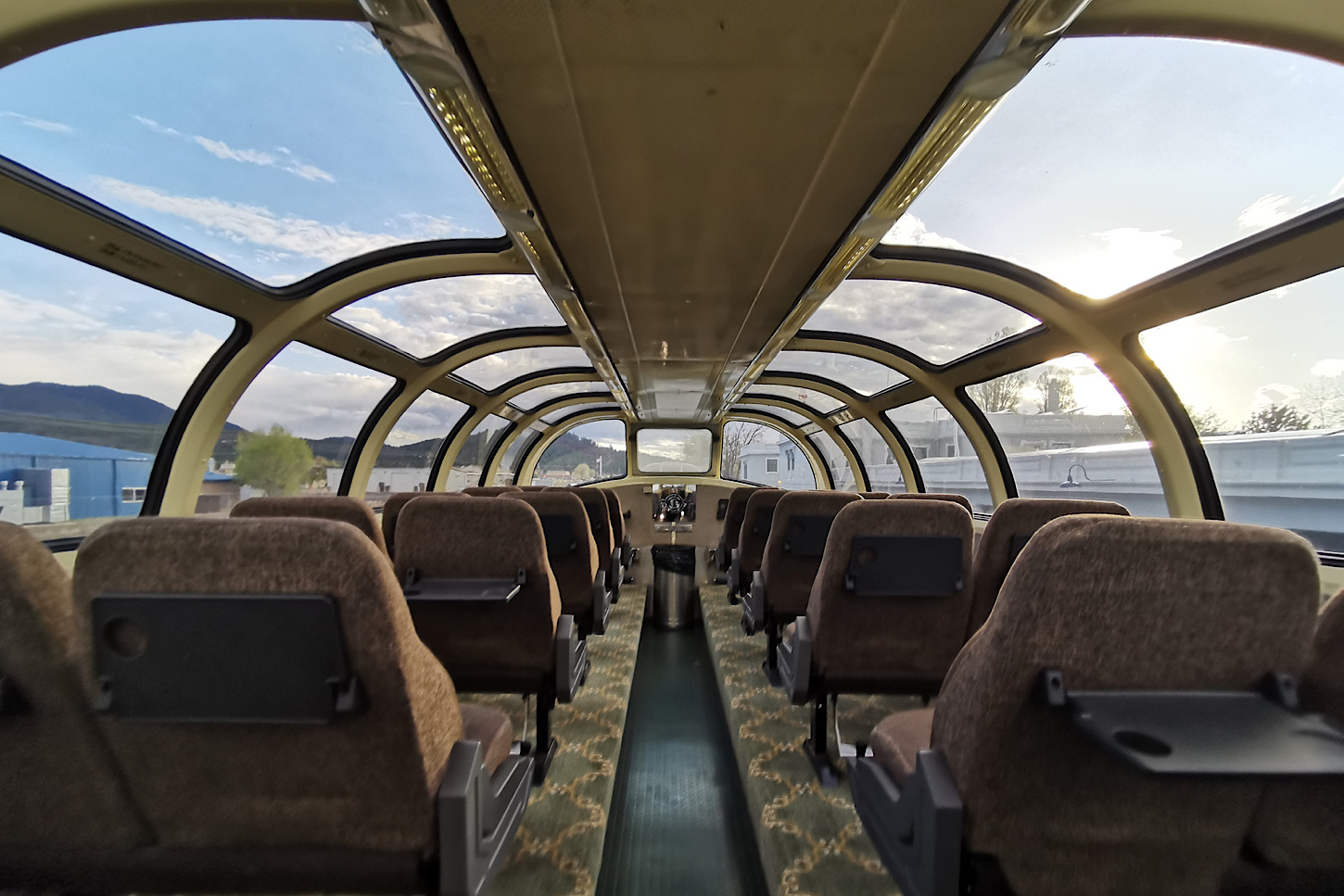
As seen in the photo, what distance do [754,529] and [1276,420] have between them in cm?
344

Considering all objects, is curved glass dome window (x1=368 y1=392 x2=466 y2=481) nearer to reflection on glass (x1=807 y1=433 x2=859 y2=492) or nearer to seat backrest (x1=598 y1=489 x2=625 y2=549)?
seat backrest (x1=598 y1=489 x2=625 y2=549)

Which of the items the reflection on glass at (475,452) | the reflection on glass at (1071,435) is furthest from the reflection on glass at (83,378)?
the reflection on glass at (1071,435)

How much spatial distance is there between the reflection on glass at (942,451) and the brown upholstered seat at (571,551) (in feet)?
15.4

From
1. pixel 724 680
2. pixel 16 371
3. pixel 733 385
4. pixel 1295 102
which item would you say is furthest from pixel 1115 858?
pixel 733 385

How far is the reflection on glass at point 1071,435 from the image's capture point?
472 centimetres

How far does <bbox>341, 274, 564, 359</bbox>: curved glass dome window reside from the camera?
4.74 meters

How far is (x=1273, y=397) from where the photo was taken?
11.8 ft

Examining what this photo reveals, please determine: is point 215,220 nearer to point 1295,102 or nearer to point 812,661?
point 812,661

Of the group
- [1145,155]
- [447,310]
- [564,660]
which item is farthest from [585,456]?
[1145,155]

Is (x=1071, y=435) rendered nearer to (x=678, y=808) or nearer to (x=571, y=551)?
(x=571, y=551)

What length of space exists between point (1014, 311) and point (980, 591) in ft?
9.71

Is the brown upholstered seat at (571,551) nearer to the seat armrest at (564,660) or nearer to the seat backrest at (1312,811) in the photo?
the seat armrest at (564,660)

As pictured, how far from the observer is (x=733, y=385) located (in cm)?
809

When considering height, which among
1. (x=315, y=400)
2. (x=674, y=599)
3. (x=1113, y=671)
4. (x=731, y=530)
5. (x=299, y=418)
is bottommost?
(x=674, y=599)
